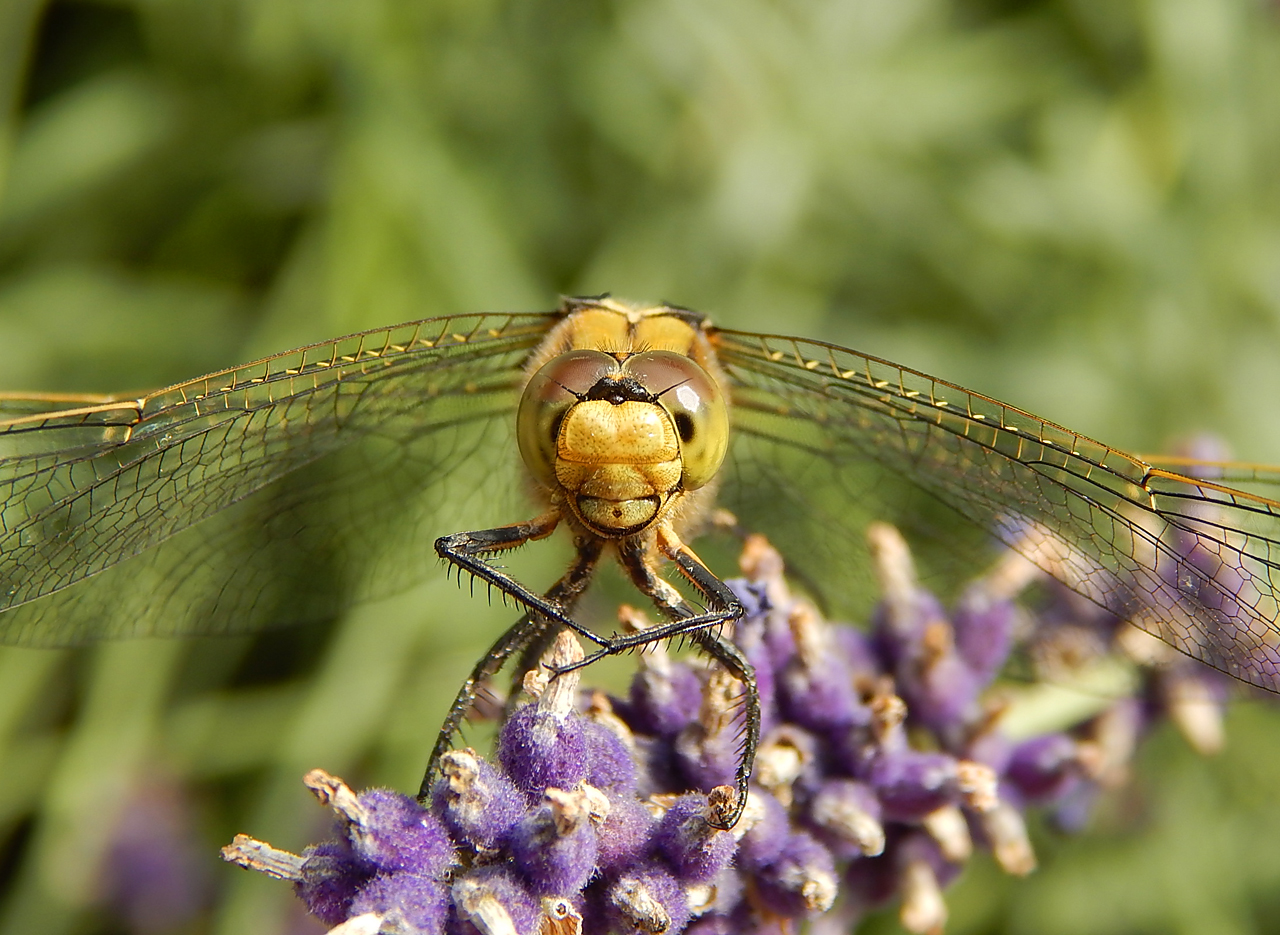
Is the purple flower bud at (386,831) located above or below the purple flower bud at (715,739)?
below

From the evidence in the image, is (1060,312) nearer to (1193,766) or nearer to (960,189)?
(960,189)

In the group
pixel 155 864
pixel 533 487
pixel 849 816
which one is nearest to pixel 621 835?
pixel 849 816

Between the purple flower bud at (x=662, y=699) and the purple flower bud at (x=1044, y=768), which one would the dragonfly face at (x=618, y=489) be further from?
the purple flower bud at (x=1044, y=768)

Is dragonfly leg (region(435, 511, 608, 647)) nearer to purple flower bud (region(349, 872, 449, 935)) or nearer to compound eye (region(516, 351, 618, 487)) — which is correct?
compound eye (region(516, 351, 618, 487))

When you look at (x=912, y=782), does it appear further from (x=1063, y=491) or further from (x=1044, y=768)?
(x=1063, y=491)

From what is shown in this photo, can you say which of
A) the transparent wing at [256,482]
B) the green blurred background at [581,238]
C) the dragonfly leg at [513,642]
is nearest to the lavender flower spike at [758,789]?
the dragonfly leg at [513,642]
